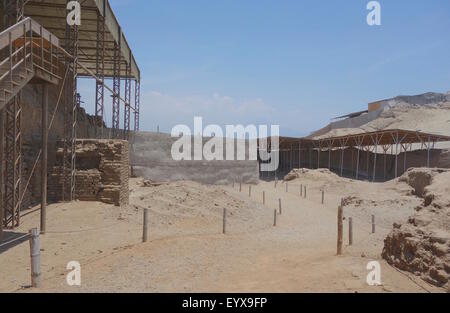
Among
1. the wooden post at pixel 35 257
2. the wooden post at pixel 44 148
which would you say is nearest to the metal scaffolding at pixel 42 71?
the wooden post at pixel 44 148

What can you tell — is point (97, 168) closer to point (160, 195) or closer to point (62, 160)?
point (62, 160)

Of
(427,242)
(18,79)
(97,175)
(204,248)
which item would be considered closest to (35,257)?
(204,248)

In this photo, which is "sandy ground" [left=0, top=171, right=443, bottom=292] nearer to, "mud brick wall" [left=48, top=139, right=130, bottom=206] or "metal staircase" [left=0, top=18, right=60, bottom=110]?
"mud brick wall" [left=48, top=139, right=130, bottom=206]

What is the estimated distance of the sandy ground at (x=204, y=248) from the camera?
6473 millimetres

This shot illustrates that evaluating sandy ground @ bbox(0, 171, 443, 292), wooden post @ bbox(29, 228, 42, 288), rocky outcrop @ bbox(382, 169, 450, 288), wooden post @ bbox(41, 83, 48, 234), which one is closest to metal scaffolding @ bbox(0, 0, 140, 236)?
wooden post @ bbox(41, 83, 48, 234)

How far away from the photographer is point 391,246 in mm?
7500

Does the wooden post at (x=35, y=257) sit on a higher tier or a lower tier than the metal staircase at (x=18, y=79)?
lower

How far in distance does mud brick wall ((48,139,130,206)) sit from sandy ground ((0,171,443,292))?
61 cm

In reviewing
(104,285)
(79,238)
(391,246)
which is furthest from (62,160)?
(391,246)

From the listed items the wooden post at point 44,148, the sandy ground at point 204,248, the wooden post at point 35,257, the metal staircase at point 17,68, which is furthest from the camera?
the wooden post at point 44,148

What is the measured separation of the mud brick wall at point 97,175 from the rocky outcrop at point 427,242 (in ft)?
33.5

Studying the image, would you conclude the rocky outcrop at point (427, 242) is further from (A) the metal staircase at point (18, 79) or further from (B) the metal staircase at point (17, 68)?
(A) the metal staircase at point (18, 79)

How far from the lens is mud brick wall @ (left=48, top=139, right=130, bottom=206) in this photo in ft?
46.1

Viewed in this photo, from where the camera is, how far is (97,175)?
14.1 metres
